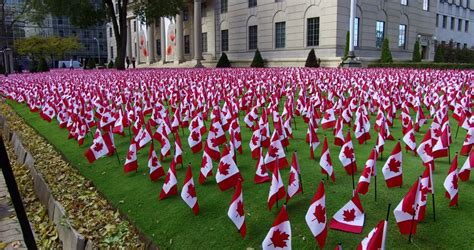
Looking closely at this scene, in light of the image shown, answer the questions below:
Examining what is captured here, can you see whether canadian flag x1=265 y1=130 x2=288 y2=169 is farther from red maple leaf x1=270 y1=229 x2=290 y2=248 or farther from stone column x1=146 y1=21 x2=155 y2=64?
stone column x1=146 y1=21 x2=155 y2=64

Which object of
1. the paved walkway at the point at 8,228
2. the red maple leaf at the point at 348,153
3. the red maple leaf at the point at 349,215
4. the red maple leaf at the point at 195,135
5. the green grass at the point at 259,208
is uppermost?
the red maple leaf at the point at 348,153

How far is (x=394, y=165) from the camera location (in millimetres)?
4902

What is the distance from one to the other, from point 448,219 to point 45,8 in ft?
130

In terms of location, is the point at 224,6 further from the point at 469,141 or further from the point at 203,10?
the point at 469,141

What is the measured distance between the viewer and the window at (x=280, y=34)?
41.8 meters

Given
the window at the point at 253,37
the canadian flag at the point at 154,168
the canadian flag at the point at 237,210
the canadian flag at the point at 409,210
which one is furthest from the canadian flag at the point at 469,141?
the window at the point at 253,37

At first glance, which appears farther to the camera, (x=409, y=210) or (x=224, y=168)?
(x=224, y=168)

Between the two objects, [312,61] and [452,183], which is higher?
[312,61]

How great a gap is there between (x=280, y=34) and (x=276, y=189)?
39093mm

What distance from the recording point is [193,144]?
7.44 meters

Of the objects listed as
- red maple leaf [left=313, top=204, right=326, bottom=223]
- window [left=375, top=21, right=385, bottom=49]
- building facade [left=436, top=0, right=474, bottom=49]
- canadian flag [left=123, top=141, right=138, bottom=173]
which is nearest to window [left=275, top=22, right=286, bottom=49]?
window [left=375, top=21, right=385, bottom=49]

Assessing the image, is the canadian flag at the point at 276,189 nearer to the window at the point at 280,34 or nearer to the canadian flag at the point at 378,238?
the canadian flag at the point at 378,238

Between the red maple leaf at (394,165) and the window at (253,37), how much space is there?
4127 centimetres

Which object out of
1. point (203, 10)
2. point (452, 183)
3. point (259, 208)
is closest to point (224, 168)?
point (259, 208)
